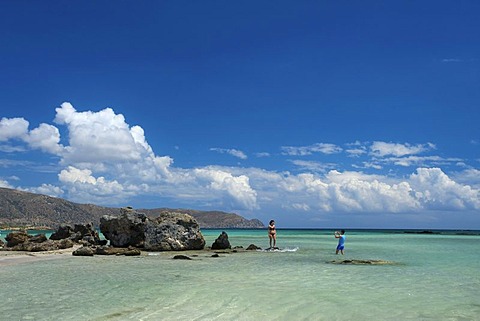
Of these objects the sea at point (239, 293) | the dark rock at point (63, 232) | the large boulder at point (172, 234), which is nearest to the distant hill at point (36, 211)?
the dark rock at point (63, 232)

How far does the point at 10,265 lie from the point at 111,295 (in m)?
11.2

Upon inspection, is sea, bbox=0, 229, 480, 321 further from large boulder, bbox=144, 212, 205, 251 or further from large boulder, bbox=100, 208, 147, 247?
large boulder, bbox=100, 208, 147, 247

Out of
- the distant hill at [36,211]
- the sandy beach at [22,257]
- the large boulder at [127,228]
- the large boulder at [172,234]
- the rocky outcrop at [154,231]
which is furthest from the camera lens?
the distant hill at [36,211]

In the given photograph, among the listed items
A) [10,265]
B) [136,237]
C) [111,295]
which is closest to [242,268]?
[111,295]

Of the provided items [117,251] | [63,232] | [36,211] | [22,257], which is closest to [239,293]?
[117,251]

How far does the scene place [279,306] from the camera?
11211mm

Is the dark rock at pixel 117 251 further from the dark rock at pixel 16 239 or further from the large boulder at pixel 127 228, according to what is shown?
the dark rock at pixel 16 239

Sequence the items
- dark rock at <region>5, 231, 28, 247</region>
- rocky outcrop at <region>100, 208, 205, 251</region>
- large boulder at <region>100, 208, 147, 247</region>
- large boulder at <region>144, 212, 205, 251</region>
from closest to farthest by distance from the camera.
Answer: large boulder at <region>144, 212, 205, 251</region>
rocky outcrop at <region>100, 208, 205, 251</region>
large boulder at <region>100, 208, 147, 247</region>
dark rock at <region>5, 231, 28, 247</region>

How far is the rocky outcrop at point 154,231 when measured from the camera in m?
32.5

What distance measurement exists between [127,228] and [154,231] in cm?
360

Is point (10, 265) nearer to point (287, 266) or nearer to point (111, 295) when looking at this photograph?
point (111, 295)

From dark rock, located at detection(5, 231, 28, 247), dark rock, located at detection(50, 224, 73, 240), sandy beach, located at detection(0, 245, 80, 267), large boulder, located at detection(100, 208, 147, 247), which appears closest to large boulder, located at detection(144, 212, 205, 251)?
large boulder, located at detection(100, 208, 147, 247)

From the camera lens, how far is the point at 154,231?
32.8 meters

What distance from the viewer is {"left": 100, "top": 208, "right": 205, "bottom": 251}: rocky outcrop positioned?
107ft
